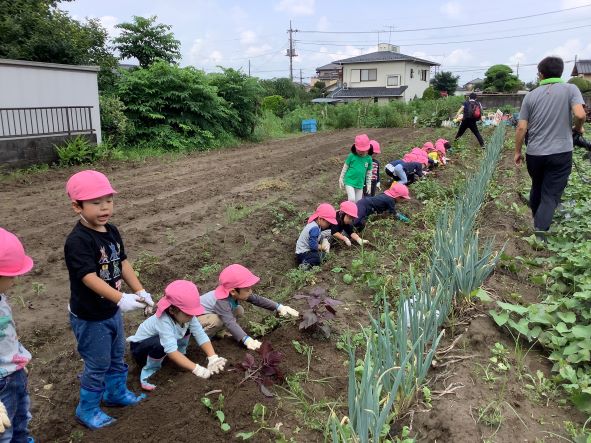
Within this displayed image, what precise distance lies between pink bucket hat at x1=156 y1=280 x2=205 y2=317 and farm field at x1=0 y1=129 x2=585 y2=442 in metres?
0.41

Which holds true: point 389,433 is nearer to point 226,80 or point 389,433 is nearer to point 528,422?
point 528,422

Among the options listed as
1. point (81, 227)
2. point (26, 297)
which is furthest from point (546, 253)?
point (26, 297)

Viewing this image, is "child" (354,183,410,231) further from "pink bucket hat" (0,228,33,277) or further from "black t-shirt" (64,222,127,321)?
"pink bucket hat" (0,228,33,277)

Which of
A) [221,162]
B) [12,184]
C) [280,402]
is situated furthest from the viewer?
[221,162]

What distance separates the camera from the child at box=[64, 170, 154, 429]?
2281 millimetres

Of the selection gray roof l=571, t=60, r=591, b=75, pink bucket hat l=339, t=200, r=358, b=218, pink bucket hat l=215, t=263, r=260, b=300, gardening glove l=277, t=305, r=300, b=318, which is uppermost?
gray roof l=571, t=60, r=591, b=75

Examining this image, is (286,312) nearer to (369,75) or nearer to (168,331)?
(168,331)

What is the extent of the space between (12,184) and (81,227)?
7.44m

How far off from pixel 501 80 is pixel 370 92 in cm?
1178

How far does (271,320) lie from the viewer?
3326 millimetres

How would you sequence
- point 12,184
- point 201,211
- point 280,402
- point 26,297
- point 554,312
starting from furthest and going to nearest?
point 12,184 → point 201,211 → point 26,297 → point 554,312 → point 280,402

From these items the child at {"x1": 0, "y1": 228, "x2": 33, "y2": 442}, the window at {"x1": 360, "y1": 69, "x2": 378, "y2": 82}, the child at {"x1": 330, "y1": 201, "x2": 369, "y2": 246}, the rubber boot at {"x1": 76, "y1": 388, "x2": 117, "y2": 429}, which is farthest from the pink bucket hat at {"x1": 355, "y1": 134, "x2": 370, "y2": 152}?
the window at {"x1": 360, "y1": 69, "x2": 378, "y2": 82}

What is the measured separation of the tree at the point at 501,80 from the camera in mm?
41125

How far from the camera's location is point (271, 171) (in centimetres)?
1041
